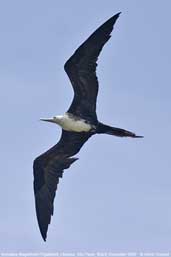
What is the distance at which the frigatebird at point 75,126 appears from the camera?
28.1m

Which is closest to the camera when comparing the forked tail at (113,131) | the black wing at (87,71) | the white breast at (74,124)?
the black wing at (87,71)

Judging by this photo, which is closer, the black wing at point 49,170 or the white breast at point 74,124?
the white breast at point 74,124

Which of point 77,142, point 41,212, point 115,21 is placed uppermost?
point 115,21

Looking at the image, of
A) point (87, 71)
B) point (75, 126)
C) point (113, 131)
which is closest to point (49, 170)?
point (75, 126)

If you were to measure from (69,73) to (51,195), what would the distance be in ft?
12.6

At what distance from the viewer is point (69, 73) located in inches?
1131

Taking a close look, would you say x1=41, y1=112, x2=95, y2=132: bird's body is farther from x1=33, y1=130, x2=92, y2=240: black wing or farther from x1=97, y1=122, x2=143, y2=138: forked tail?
x1=33, y1=130, x2=92, y2=240: black wing

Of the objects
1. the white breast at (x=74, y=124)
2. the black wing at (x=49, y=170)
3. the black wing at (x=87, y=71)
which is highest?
the black wing at (x=87, y=71)

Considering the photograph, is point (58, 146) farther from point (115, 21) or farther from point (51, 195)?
point (115, 21)

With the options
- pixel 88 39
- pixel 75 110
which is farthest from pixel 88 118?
pixel 88 39

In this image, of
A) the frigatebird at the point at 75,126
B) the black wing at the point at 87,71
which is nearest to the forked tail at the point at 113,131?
the frigatebird at the point at 75,126

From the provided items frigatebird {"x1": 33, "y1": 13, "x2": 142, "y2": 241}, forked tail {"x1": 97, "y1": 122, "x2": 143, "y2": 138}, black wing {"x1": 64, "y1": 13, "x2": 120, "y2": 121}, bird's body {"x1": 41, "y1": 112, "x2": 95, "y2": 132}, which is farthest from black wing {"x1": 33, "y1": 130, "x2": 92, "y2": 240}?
forked tail {"x1": 97, "y1": 122, "x2": 143, "y2": 138}

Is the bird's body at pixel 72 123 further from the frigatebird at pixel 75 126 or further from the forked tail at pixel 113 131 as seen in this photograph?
the forked tail at pixel 113 131

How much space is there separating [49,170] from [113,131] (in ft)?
9.67
